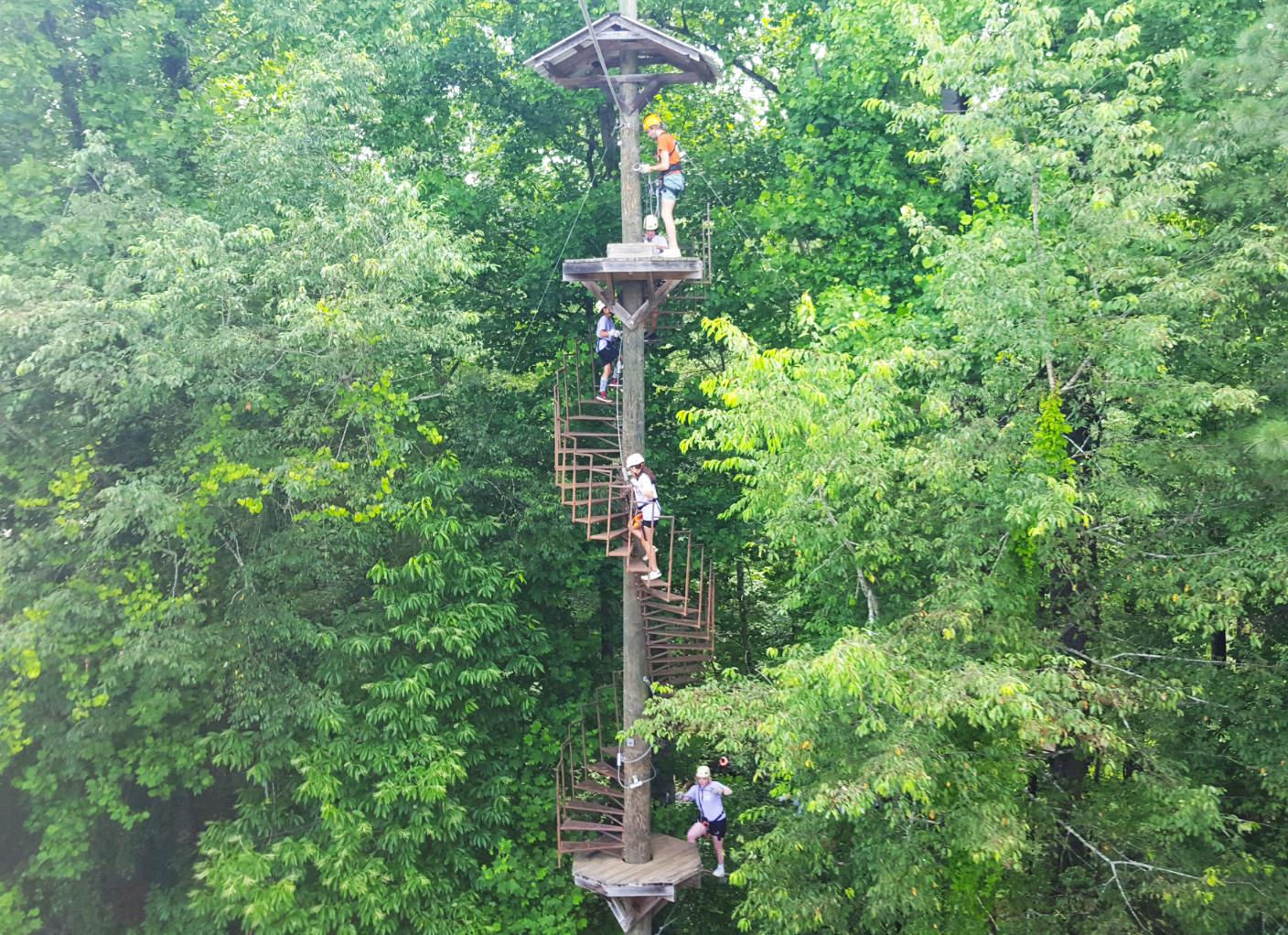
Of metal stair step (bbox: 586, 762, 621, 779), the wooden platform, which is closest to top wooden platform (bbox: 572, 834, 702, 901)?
the wooden platform

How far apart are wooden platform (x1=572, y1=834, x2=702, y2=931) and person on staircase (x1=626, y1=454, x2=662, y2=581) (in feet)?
9.84

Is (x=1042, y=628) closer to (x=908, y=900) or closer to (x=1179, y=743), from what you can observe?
(x=1179, y=743)

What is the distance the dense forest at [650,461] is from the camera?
7.89 meters

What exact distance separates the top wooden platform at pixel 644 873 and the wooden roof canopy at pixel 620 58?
761cm

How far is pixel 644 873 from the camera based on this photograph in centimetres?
965

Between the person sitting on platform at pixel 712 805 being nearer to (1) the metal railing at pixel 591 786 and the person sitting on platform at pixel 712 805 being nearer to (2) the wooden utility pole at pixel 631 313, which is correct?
(2) the wooden utility pole at pixel 631 313

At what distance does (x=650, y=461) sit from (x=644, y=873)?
→ 5833 mm

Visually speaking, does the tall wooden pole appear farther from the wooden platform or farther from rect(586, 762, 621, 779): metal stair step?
rect(586, 762, 621, 779): metal stair step

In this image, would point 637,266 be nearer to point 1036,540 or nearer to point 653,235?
point 653,235

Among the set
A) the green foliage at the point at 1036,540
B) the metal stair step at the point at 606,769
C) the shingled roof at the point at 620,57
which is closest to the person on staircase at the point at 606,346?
the green foliage at the point at 1036,540

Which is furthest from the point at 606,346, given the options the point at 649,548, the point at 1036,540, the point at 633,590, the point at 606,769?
the point at 1036,540

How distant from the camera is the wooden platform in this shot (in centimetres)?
940

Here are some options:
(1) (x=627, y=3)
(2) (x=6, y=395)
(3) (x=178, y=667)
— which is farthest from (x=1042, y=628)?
(2) (x=6, y=395)

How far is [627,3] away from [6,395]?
289 inches
